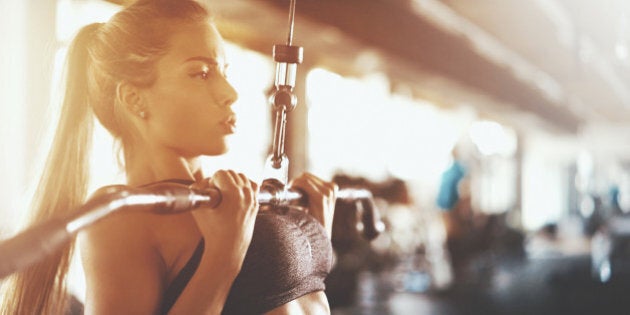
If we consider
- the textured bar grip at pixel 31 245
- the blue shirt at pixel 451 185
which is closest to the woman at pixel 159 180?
the textured bar grip at pixel 31 245

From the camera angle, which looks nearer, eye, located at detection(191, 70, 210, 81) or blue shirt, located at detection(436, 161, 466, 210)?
eye, located at detection(191, 70, 210, 81)

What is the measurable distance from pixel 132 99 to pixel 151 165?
0.08 meters

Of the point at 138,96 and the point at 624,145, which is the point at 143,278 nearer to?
the point at 138,96

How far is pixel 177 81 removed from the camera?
31.4 inches

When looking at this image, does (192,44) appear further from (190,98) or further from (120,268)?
(120,268)

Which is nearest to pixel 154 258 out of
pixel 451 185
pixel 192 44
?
pixel 192 44

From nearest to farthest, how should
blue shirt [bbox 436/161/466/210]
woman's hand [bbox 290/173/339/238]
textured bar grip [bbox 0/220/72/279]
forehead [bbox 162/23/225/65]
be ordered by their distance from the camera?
textured bar grip [bbox 0/220/72/279]
forehead [bbox 162/23/225/65]
woman's hand [bbox 290/173/339/238]
blue shirt [bbox 436/161/466/210]

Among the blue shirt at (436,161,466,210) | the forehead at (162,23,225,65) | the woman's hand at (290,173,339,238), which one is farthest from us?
the blue shirt at (436,161,466,210)

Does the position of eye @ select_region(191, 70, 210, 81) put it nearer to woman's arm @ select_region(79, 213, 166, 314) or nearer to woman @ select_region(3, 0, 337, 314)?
woman @ select_region(3, 0, 337, 314)

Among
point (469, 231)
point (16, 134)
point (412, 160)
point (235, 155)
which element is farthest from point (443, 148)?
point (16, 134)

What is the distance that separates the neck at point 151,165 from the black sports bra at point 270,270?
0.11m

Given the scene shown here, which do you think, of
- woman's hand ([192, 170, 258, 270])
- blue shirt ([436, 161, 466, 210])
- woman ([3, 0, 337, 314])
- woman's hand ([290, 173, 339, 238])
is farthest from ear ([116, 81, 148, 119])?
blue shirt ([436, 161, 466, 210])

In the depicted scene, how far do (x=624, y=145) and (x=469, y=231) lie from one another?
10.9 meters

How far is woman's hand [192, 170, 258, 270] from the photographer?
2.37 feet
